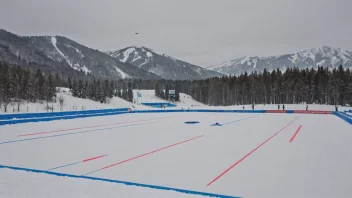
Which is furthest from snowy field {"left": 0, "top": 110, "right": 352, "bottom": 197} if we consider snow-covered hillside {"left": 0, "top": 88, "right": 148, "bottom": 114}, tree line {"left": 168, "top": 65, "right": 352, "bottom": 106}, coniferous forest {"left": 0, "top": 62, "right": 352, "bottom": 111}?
tree line {"left": 168, "top": 65, "right": 352, "bottom": 106}

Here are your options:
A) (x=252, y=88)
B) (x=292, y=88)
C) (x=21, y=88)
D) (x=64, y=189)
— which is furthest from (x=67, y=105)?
(x=64, y=189)

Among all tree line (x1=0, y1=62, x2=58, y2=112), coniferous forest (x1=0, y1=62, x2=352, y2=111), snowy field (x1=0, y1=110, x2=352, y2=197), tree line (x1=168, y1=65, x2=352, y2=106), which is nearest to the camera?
snowy field (x1=0, y1=110, x2=352, y2=197)

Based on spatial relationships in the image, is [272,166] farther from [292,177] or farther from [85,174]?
[85,174]

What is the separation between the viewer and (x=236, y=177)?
23.2 feet

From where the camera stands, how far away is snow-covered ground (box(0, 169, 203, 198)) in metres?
5.47

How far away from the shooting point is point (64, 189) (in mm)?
5859

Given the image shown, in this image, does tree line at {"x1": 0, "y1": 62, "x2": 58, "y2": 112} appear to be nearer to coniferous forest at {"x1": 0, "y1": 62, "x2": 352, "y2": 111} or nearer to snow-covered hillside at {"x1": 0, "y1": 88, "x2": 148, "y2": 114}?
coniferous forest at {"x1": 0, "y1": 62, "x2": 352, "y2": 111}

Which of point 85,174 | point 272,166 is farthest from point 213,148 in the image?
point 85,174

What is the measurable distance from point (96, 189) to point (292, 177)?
200 inches

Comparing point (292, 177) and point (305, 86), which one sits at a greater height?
point (305, 86)

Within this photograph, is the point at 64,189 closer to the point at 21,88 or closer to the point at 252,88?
the point at 21,88

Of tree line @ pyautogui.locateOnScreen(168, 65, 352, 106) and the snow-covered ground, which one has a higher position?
tree line @ pyautogui.locateOnScreen(168, 65, 352, 106)

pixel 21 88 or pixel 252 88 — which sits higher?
pixel 252 88

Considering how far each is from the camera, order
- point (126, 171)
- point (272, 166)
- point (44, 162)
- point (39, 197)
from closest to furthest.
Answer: point (39, 197) < point (126, 171) < point (272, 166) < point (44, 162)
